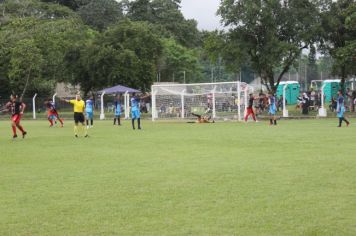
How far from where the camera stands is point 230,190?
366 inches

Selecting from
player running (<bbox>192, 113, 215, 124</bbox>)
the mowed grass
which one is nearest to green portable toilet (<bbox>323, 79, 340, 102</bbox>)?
player running (<bbox>192, 113, 215, 124</bbox>)

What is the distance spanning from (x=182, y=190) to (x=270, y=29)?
30632 mm

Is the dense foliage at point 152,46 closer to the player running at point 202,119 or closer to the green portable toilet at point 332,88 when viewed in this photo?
the green portable toilet at point 332,88

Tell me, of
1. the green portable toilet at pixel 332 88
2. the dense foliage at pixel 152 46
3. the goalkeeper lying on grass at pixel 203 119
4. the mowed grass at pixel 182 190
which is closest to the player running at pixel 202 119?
the goalkeeper lying on grass at pixel 203 119

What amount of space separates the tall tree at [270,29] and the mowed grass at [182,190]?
22.3m

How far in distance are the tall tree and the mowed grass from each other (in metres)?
22.3

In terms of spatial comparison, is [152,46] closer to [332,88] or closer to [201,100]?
[332,88]

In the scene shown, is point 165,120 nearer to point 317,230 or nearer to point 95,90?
point 95,90

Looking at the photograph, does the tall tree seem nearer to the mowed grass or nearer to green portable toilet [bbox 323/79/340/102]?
green portable toilet [bbox 323/79/340/102]

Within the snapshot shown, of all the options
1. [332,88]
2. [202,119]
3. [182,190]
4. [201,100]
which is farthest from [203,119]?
[182,190]

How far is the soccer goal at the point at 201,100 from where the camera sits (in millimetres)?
34219

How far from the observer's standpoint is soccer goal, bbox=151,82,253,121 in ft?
112

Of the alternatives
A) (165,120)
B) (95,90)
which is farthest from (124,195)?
(95,90)

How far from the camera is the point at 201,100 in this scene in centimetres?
3516
